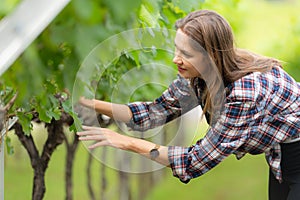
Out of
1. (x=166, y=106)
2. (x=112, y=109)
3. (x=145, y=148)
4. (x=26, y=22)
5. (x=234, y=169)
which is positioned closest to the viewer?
(x=26, y=22)

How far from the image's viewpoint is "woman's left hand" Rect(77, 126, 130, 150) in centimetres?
238

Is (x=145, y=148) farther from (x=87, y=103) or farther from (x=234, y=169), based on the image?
(x=234, y=169)

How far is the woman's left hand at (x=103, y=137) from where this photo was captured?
2379 mm

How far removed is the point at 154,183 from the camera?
817cm

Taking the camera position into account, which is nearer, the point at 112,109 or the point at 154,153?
the point at 154,153

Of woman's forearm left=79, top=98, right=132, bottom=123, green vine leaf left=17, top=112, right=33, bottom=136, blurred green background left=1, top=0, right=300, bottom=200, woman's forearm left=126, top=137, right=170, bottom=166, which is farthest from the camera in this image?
blurred green background left=1, top=0, right=300, bottom=200

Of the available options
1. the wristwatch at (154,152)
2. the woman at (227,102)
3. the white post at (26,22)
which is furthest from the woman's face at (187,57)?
the white post at (26,22)

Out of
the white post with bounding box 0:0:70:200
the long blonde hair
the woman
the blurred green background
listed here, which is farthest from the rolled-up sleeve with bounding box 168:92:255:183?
the blurred green background

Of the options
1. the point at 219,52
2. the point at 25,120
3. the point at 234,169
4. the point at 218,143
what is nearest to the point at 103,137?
the point at 218,143

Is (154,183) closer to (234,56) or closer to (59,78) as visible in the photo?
(234,56)

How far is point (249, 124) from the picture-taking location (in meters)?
2.67

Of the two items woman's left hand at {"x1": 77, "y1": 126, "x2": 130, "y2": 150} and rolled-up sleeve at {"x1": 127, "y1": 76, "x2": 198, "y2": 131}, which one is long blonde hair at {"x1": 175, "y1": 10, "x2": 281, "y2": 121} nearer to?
rolled-up sleeve at {"x1": 127, "y1": 76, "x2": 198, "y2": 131}

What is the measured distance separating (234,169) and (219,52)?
6658 mm

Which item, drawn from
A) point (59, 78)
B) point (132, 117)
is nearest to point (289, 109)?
point (132, 117)
